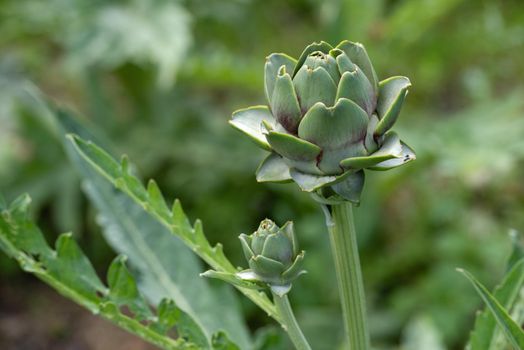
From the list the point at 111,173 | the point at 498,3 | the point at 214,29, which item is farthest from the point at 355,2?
the point at 111,173

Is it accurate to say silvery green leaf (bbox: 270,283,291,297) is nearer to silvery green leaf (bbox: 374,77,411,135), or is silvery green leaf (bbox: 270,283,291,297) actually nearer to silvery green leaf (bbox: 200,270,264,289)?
silvery green leaf (bbox: 200,270,264,289)

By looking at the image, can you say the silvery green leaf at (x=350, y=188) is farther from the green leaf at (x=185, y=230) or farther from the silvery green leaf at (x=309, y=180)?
the green leaf at (x=185, y=230)

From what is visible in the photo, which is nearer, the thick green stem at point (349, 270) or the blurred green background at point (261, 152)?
the thick green stem at point (349, 270)

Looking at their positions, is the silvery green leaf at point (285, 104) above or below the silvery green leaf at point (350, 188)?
above

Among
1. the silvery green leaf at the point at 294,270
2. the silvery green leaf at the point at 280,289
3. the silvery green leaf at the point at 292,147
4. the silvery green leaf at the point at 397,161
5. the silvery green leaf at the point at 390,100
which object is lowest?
the silvery green leaf at the point at 280,289

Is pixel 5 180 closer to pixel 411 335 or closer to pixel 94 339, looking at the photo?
pixel 94 339

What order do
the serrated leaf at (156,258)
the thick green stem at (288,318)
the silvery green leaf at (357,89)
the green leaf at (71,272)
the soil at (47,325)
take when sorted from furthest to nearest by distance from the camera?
the soil at (47,325) < the serrated leaf at (156,258) < the green leaf at (71,272) < the thick green stem at (288,318) < the silvery green leaf at (357,89)

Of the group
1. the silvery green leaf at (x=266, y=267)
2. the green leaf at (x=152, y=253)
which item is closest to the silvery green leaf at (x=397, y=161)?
the silvery green leaf at (x=266, y=267)
